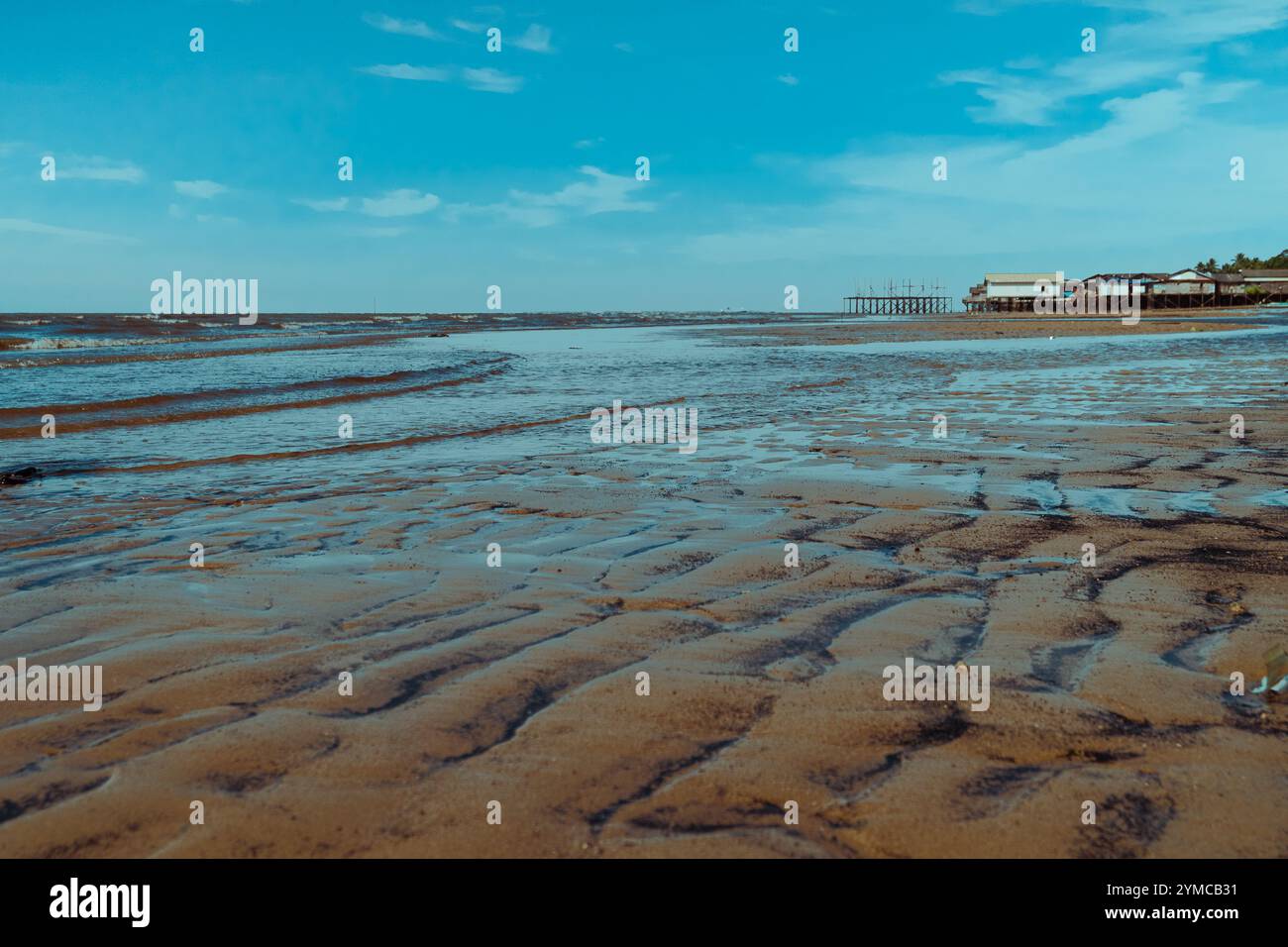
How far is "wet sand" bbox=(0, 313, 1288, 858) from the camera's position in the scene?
2.60 metres

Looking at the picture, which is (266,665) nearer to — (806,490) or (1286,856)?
(1286,856)

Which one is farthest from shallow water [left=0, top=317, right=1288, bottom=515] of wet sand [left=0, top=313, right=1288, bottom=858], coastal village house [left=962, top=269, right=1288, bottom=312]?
coastal village house [left=962, top=269, right=1288, bottom=312]

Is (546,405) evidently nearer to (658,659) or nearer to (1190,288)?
(658,659)

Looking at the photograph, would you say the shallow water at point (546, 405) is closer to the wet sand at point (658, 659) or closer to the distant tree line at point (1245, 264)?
the wet sand at point (658, 659)

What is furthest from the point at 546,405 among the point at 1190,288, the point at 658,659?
the point at 1190,288

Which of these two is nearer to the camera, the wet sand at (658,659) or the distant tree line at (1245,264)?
the wet sand at (658,659)

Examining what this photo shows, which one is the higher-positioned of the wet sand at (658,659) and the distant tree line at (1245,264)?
the distant tree line at (1245,264)

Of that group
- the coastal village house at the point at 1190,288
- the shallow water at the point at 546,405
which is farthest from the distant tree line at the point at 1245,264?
the shallow water at the point at 546,405

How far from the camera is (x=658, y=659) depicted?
3.82 m

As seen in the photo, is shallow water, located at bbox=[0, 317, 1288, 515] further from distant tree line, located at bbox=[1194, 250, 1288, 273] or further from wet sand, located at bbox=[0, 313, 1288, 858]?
distant tree line, located at bbox=[1194, 250, 1288, 273]

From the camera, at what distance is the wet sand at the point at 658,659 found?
2.60 meters

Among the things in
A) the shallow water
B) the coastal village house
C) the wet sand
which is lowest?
the wet sand
